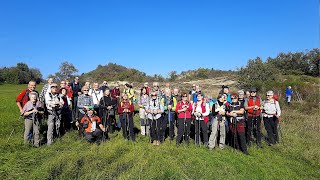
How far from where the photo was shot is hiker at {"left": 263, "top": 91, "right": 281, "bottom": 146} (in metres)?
10.7

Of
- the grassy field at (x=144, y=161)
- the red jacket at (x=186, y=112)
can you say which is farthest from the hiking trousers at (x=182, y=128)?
the grassy field at (x=144, y=161)

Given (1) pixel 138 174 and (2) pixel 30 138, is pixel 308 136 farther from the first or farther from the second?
(2) pixel 30 138

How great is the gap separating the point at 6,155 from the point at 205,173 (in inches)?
206

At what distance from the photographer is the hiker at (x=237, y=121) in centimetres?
930

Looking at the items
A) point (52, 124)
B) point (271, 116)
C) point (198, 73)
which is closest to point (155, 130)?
point (52, 124)

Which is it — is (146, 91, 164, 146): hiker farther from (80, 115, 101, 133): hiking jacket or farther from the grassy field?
(80, 115, 101, 133): hiking jacket

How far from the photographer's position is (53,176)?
259 inches

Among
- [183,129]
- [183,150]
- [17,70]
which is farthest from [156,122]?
[17,70]

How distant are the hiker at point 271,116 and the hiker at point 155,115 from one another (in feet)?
13.5

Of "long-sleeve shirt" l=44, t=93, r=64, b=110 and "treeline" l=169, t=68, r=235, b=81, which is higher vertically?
"treeline" l=169, t=68, r=235, b=81

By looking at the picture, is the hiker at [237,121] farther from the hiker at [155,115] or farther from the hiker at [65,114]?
the hiker at [65,114]

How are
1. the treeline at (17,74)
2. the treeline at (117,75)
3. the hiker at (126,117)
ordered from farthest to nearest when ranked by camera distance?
the treeline at (17,74) → the treeline at (117,75) → the hiker at (126,117)

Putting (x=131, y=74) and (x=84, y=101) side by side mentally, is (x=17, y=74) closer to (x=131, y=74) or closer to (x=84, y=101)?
(x=131, y=74)

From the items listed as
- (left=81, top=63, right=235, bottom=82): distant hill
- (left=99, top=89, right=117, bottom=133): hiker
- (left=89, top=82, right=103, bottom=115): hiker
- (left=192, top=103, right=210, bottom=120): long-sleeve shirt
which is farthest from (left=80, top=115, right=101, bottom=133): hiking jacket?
(left=81, top=63, right=235, bottom=82): distant hill
